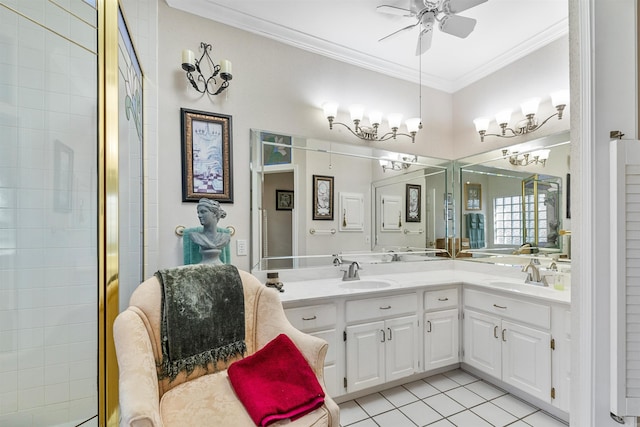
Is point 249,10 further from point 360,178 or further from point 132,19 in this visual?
point 360,178

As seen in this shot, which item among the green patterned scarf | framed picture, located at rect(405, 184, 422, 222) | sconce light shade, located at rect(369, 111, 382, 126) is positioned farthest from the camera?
framed picture, located at rect(405, 184, 422, 222)

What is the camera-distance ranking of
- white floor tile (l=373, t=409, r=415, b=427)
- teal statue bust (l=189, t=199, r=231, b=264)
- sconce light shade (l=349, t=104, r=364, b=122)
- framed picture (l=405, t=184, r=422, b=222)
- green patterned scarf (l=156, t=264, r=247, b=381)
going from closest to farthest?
green patterned scarf (l=156, t=264, r=247, b=381)
teal statue bust (l=189, t=199, r=231, b=264)
white floor tile (l=373, t=409, r=415, b=427)
sconce light shade (l=349, t=104, r=364, b=122)
framed picture (l=405, t=184, r=422, b=222)

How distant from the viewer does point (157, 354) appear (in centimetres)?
130

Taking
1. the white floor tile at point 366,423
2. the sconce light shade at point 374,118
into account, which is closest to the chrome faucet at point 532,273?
the white floor tile at point 366,423

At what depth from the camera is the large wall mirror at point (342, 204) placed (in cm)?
232

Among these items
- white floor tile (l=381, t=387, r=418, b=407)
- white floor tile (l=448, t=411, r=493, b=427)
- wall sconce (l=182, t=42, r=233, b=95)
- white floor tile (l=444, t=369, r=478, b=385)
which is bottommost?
white floor tile (l=444, t=369, r=478, b=385)

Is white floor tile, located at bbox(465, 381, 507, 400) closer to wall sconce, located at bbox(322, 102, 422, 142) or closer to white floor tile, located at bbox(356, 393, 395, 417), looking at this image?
white floor tile, located at bbox(356, 393, 395, 417)

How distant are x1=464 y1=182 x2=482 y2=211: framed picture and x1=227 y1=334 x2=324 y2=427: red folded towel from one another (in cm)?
248

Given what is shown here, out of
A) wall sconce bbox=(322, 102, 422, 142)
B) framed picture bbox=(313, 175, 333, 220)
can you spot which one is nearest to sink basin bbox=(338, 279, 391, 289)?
framed picture bbox=(313, 175, 333, 220)

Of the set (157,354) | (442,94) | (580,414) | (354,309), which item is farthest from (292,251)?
(442,94)

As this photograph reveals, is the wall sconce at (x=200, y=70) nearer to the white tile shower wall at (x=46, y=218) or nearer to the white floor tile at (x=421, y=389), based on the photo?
the white tile shower wall at (x=46, y=218)

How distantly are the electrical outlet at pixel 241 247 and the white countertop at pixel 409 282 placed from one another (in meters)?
0.39

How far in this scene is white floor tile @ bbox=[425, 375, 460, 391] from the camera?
90.1 inches

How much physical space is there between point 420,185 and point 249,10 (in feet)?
7.13
